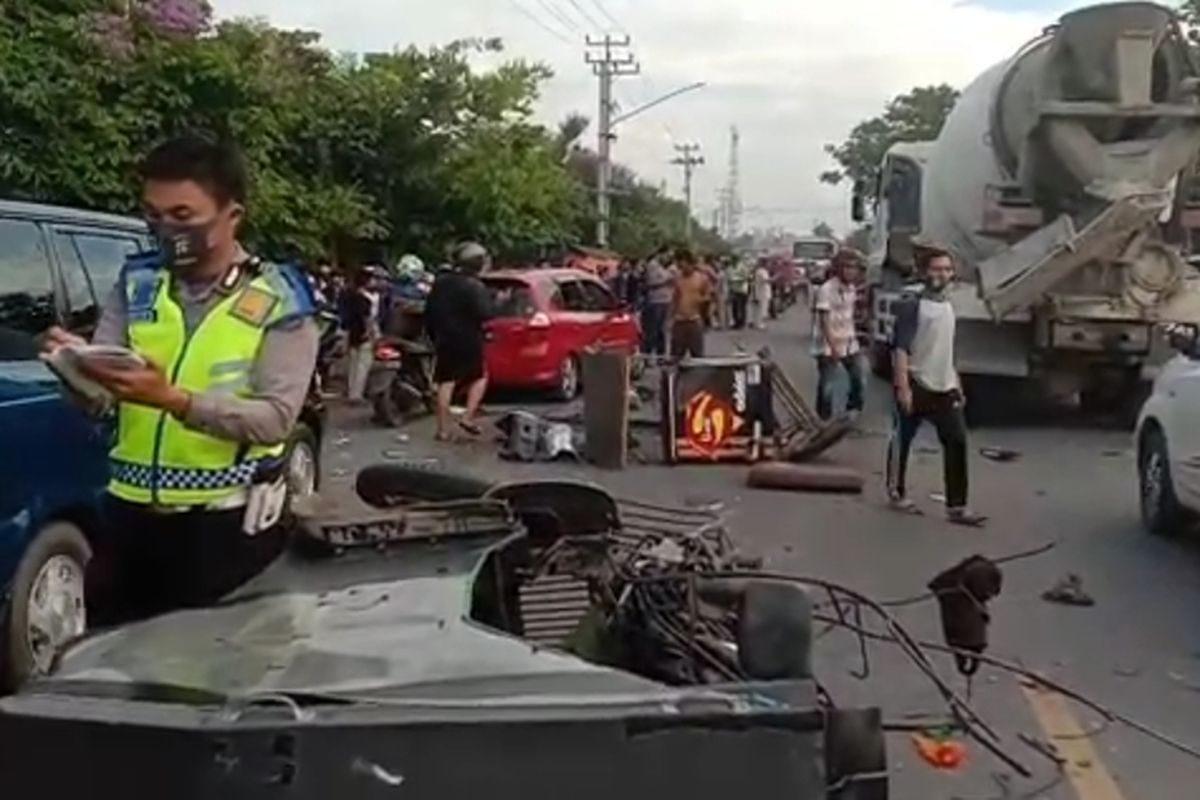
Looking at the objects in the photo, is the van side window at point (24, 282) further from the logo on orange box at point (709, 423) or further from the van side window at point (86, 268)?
the logo on orange box at point (709, 423)

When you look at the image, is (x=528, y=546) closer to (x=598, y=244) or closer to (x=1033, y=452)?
(x=1033, y=452)

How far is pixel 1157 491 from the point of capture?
11.1 metres

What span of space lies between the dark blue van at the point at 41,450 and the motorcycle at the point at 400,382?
422 inches

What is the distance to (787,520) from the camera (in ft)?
38.8

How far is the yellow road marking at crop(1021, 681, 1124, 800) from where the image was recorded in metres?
5.95

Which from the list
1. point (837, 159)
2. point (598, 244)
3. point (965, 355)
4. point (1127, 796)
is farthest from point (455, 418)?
point (837, 159)

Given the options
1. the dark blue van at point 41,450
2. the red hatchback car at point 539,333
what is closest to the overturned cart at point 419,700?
the dark blue van at point 41,450

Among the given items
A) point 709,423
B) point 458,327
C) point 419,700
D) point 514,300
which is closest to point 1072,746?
point 419,700

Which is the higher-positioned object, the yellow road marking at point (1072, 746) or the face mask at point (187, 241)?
the face mask at point (187, 241)

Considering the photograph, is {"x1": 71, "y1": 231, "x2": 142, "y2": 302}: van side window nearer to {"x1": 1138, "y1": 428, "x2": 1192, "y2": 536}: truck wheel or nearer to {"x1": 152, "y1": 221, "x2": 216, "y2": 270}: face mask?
{"x1": 152, "y1": 221, "x2": 216, "y2": 270}: face mask

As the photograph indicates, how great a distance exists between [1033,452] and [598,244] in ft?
110

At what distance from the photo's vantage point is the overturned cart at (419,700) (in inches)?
127

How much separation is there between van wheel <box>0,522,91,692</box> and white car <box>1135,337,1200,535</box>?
20.1ft

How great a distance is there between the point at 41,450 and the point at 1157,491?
7.05m
